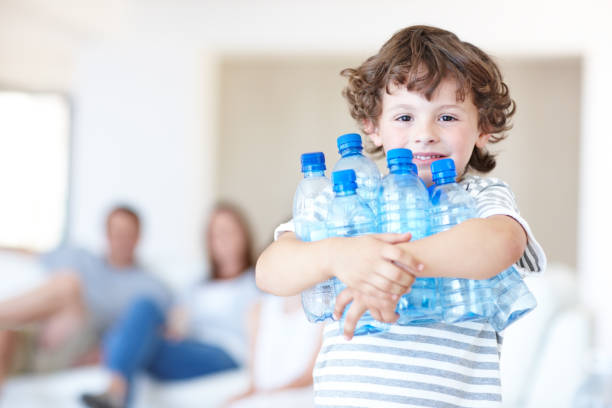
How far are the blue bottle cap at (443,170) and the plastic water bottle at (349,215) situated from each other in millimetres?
92

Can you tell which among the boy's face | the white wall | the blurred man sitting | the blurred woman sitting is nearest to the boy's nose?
the boy's face

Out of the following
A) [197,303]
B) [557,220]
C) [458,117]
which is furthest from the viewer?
[557,220]

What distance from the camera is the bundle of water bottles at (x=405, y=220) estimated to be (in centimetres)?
79

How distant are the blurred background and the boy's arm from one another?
364cm

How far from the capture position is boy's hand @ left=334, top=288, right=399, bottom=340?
729 millimetres

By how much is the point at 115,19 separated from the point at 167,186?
123cm

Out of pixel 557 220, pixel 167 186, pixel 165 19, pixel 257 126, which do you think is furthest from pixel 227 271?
pixel 557 220

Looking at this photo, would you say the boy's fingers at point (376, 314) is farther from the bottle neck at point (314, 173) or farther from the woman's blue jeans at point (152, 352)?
the woman's blue jeans at point (152, 352)

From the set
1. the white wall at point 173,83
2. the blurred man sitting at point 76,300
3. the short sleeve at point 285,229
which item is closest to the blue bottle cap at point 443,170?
the short sleeve at point 285,229

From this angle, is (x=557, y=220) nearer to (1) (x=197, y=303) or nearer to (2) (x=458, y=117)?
(1) (x=197, y=303)

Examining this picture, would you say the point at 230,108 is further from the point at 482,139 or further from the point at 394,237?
the point at 394,237

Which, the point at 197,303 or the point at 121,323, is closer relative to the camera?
the point at 121,323

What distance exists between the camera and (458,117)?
2.89ft

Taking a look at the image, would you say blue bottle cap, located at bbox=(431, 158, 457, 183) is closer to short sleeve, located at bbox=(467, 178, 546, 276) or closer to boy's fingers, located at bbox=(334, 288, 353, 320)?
short sleeve, located at bbox=(467, 178, 546, 276)
